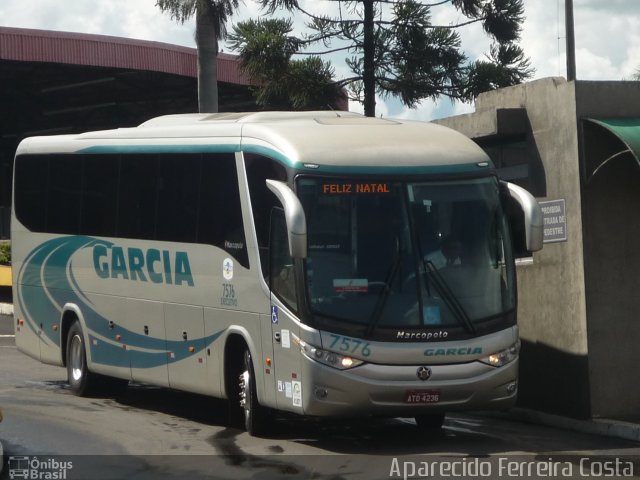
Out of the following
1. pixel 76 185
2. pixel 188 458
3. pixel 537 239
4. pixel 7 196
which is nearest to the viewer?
pixel 188 458

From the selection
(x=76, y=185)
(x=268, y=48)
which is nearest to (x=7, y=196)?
(x=268, y=48)

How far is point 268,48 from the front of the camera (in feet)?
99.9

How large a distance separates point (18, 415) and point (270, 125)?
4.59 metres

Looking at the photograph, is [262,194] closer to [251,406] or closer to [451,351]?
[251,406]

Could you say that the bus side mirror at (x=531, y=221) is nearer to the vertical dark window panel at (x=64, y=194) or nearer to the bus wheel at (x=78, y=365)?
the vertical dark window panel at (x=64, y=194)

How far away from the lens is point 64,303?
1812 centimetres

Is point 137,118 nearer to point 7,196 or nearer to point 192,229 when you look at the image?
point 7,196

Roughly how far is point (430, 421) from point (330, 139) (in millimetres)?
3392

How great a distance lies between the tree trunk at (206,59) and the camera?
26.0m

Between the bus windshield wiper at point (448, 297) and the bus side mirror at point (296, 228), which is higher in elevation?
the bus side mirror at point (296, 228)

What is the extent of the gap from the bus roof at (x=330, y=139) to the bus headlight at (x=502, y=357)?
192 cm

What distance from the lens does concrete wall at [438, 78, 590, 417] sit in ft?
49.7

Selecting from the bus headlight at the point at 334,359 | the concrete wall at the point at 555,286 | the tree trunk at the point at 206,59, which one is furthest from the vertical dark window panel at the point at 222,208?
the tree trunk at the point at 206,59

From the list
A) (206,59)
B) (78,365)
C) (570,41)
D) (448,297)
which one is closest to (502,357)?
(448,297)
